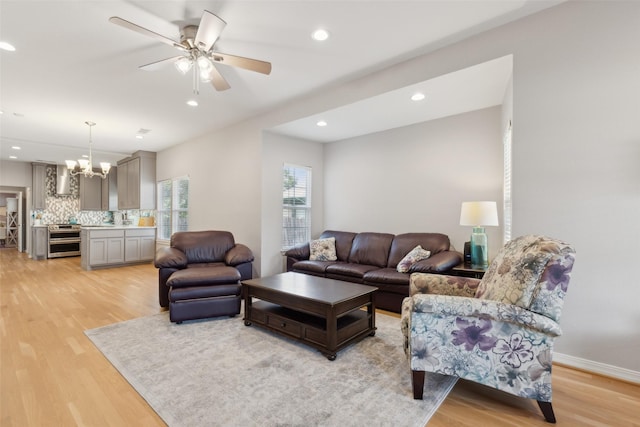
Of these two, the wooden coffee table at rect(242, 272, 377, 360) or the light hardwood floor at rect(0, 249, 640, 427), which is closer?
the light hardwood floor at rect(0, 249, 640, 427)

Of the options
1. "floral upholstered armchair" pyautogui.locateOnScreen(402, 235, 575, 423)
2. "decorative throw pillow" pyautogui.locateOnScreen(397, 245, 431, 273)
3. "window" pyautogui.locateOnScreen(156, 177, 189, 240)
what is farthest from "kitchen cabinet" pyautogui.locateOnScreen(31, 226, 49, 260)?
"floral upholstered armchair" pyautogui.locateOnScreen(402, 235, 575, 423)

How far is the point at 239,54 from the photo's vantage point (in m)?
2.96

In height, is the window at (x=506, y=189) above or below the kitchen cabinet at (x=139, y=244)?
above

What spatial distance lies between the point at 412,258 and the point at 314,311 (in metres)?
1.70

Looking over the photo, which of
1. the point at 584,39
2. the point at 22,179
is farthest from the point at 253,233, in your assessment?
the point at 22,179

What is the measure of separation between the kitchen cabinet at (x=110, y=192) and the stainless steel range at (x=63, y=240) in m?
0.96

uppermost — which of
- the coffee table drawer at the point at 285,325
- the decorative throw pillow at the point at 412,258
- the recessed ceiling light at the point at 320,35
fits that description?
the recessed ceiling light at the point at 320,35

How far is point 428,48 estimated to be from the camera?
9.39ft

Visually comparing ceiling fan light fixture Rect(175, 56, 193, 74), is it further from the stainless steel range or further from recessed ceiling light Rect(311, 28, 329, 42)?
the stainless steel range

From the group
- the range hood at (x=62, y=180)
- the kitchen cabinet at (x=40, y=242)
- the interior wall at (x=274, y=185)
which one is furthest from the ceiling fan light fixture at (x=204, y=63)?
the range hood at (x=62, y=180)

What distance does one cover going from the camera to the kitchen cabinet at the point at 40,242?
25.3ft

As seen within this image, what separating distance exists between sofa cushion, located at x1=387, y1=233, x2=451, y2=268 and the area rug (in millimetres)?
1292

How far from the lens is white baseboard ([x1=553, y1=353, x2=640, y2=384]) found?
207 cm

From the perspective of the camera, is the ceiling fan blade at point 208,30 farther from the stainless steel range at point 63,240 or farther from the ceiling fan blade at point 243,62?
the stainless steel range at point 63,240
